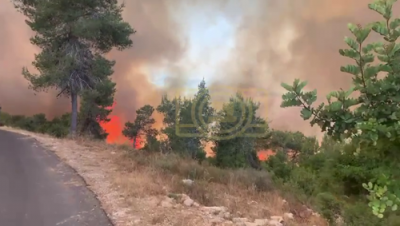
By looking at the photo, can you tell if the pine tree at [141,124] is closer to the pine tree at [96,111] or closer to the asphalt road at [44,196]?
the pine tree at [96,111]

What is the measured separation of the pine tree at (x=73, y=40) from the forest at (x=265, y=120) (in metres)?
0.07

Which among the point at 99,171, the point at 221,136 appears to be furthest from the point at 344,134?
the point at 221,136

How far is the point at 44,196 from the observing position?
774 centimetres

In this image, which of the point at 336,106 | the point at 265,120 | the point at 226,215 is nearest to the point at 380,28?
the point at 336,106

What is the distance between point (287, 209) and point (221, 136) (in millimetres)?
25075

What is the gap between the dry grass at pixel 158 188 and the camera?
6.85m

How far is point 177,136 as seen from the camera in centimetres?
3600

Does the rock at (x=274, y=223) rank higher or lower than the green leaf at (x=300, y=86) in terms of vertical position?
lower

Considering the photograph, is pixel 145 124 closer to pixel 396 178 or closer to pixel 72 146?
pixel 72 146

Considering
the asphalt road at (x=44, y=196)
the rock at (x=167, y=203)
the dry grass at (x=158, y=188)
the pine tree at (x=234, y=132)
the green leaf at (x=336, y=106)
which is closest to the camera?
the green leaf at (x=336, y=106)

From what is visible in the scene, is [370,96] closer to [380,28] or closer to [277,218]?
[380,28]

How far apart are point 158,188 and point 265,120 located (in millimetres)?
26082

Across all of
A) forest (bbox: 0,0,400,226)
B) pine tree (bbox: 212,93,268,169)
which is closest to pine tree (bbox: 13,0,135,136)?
forest (bbox: 0,0,400,226)

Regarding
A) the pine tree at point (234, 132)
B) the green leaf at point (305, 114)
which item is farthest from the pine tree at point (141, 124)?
the green leaf at point (305, 114)
